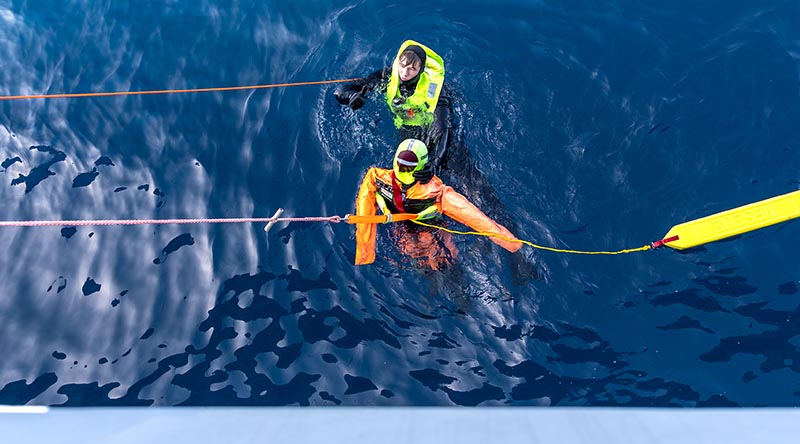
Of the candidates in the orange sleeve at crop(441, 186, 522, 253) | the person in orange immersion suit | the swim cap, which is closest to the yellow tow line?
the orange sleeve at crop(441, 186, 522, 253)

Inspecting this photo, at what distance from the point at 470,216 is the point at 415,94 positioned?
5.65 feet

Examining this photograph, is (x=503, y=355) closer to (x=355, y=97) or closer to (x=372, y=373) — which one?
(x=372, y=373)

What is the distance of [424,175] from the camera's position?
240 inches

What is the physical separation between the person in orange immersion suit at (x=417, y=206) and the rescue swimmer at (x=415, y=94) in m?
0.60

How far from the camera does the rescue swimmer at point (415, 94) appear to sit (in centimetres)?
675

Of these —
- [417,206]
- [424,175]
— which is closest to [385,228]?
[417,206]

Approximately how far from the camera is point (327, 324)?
6453 mm

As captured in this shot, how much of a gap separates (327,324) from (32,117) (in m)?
5.30

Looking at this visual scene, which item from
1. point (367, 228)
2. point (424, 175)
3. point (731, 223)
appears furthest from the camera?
point (367, 228)

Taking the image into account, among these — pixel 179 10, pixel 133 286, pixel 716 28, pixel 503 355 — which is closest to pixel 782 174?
pixel 716 28

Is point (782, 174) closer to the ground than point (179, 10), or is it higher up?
closer to the ground

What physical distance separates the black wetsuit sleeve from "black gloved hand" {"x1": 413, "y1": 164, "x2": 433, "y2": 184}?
177 cm

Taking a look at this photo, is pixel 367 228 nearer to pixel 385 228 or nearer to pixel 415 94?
pixel 385 228

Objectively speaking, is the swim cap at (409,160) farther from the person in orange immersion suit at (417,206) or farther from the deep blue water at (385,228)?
the deep blue water at (385,228)
